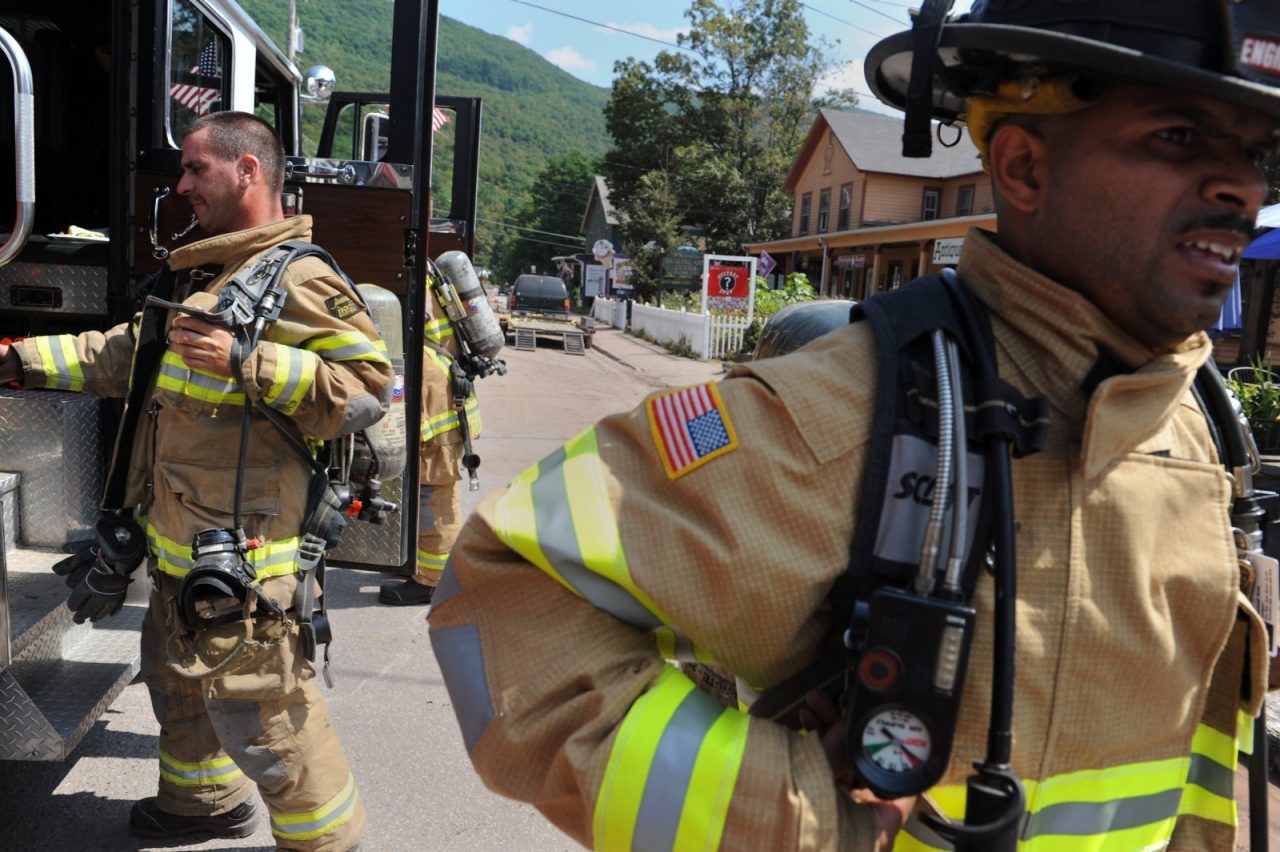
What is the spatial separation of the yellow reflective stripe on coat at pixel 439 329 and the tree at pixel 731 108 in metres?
38.2

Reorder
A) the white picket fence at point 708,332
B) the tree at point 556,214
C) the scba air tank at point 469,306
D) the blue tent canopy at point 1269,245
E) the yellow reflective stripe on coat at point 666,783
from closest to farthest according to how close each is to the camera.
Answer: the yellow reflective stripe on coat at point 666,783 < the scba air tank at point 469,306 < the blue tent canopy at point 1269,245 < the white picket fence at point 708,332 < the tree at point 556,214

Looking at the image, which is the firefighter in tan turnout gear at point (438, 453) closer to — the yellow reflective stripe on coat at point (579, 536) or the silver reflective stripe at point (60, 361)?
the silver reflective stripe at point (60, 361)

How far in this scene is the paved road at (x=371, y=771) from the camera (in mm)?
3191

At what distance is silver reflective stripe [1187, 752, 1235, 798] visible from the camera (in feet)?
4.34

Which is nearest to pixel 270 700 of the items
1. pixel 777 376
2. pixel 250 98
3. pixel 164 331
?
pixel 164 331

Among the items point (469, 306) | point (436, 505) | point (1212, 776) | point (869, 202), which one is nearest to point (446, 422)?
point (436, 505)

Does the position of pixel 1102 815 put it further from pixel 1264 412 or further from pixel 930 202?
pixel 930 202

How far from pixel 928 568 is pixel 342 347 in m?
2.25

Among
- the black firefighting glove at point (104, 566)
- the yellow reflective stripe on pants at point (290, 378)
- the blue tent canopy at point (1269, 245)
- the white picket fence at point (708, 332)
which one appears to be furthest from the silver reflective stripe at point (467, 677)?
the white picket fence at point (708, 332)

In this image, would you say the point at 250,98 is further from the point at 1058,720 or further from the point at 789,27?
the point at 789,27

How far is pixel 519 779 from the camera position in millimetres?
1100

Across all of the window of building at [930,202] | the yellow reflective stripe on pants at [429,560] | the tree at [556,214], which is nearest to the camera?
the yellow reflective stripe on pants at [429,560]

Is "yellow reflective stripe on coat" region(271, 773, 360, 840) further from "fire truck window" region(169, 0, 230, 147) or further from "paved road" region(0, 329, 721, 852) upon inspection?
A: "fire truck window" region(169, 0, 230, 147)

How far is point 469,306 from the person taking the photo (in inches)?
229
